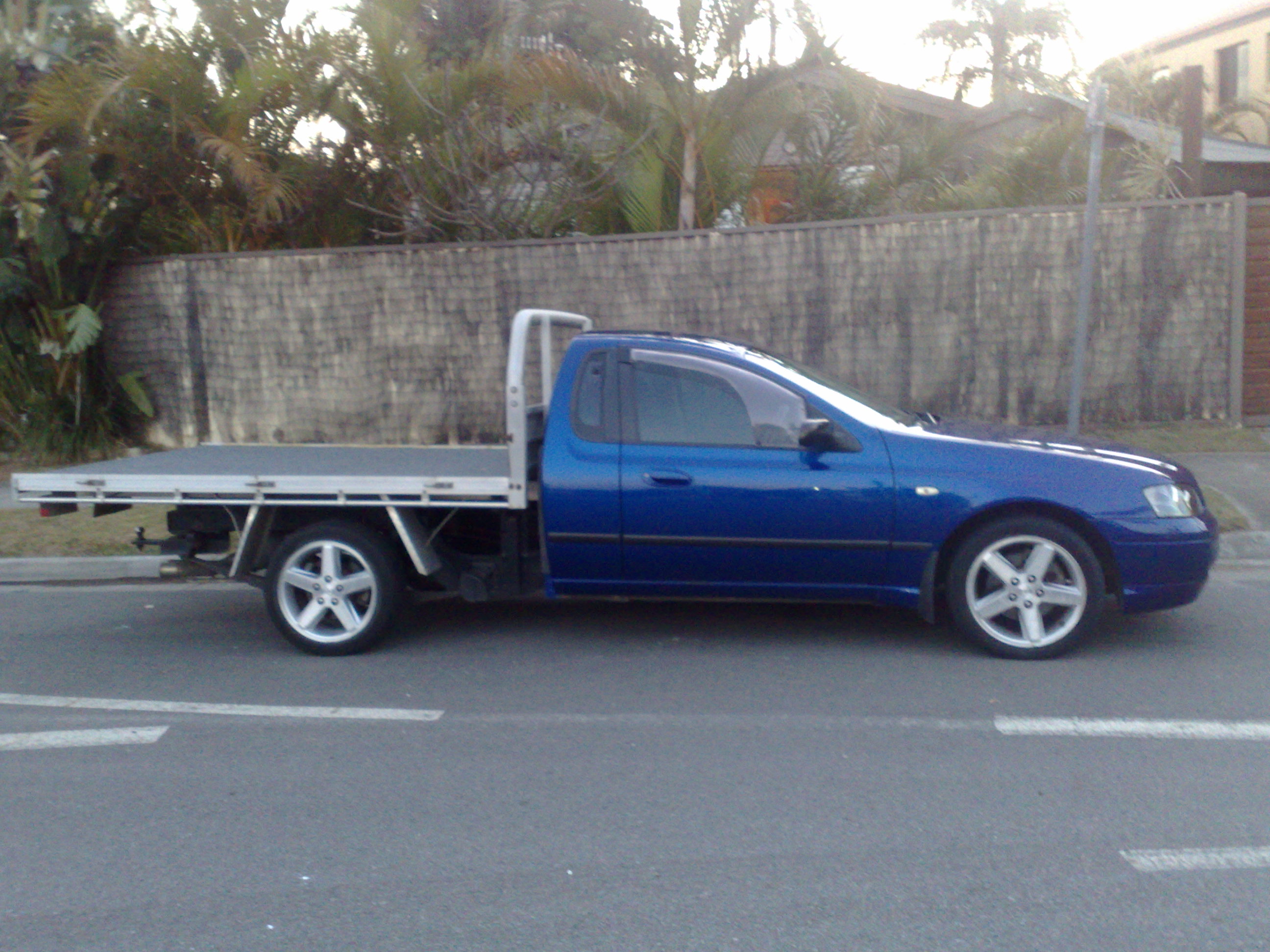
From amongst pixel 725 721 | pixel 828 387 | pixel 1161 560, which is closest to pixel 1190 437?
pixel 1161 560

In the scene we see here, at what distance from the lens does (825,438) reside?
5.97m

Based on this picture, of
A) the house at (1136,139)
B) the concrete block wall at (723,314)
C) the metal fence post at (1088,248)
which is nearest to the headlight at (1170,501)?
the metal fence post at (1088,248)

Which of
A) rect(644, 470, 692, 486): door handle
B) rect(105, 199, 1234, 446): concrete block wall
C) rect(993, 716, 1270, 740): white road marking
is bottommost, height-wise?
rect(993, 716, 1270, 740): white road marking

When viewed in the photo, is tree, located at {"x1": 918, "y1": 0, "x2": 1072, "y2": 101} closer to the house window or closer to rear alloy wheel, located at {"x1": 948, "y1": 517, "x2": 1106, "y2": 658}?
the house window

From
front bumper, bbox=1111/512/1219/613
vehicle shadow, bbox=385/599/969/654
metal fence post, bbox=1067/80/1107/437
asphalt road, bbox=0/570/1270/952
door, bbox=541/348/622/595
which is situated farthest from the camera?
metal fence post, bbox=1067/80/1107/437

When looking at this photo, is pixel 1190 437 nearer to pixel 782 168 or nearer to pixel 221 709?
pixel 782 168

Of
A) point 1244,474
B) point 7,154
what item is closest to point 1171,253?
point 1244,474

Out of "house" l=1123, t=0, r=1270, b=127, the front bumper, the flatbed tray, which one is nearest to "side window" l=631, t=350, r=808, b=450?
the flatbed tray

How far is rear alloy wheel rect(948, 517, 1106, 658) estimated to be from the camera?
5934 mm

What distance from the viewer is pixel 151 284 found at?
12.5 metres

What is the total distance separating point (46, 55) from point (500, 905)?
1108 centimetres

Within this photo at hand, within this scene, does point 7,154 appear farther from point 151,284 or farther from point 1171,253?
point 1171,253

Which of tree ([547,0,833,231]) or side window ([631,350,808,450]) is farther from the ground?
tree ([547,0,833,231])

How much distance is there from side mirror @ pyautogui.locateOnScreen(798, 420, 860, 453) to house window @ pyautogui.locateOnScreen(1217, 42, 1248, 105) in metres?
27.1
